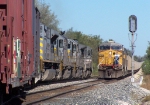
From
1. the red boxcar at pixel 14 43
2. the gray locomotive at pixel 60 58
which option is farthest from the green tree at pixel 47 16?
the red boxcar at pixel 14 43

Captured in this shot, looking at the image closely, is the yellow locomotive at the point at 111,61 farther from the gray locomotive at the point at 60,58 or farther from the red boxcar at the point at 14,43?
the red boxcar at the point at 14,43

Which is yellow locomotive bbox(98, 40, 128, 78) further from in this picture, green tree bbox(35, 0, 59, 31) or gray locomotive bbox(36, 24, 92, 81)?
green tree bbox(35, 0, 59, 31)

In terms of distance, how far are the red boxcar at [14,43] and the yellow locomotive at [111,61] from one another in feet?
76.8

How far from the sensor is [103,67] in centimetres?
3388

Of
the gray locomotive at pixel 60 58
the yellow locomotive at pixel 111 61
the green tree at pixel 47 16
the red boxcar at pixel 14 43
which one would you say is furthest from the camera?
the green tree at pixel 47 16

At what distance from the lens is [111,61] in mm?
→ 33844

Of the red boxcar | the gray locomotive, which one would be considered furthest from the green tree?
the red boxcar

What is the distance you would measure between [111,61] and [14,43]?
26.1 meters

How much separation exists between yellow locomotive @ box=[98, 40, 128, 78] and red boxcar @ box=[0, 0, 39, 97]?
23423 millimetres

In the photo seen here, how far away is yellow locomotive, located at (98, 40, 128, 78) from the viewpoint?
33250 millimetres

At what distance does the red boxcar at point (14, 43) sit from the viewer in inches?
303

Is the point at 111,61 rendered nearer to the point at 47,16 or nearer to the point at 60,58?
the point at 60,58

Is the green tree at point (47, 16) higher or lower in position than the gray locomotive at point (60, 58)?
higher

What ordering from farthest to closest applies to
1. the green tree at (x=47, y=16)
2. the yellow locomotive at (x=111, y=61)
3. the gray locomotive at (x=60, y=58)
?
the green tree at (x=47, y=16) < the yellow locomotive at (x=111, y=61) < the gray locomotive at (x=60, y=58)
